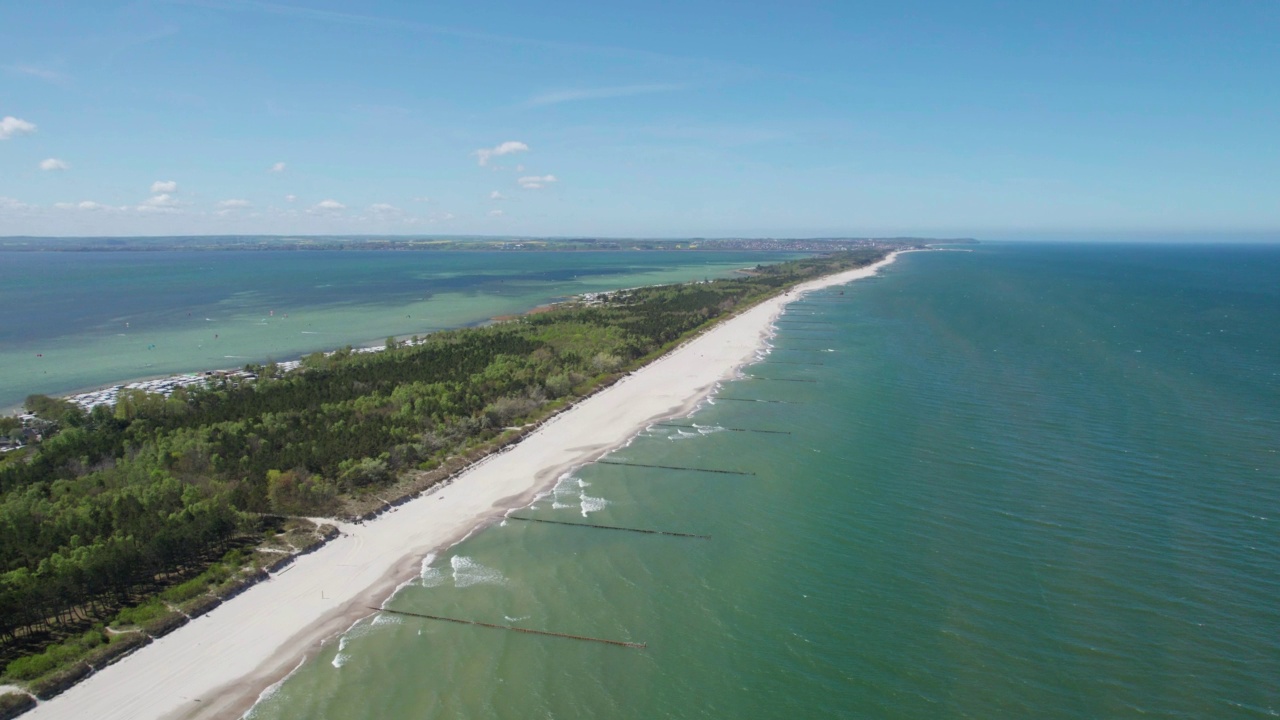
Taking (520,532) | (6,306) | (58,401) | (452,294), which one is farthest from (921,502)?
→ (6,306)

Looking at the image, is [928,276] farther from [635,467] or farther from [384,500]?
[384,500]

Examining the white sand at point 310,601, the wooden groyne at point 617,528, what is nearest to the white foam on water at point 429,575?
the white sand at point 310,601

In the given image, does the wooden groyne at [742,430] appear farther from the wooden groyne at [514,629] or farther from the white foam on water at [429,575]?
the wooden groyne at [514,629]

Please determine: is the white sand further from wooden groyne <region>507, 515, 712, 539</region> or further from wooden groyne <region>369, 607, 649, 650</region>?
wooden groyne <region>507, 515, 712, 539</region>

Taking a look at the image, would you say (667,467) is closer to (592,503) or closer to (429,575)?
(592,503)

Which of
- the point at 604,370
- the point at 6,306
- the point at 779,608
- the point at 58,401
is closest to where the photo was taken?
Result: the point at 779,608

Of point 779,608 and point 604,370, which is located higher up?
point 604,370

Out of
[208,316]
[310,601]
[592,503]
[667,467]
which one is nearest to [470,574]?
[310,601]
